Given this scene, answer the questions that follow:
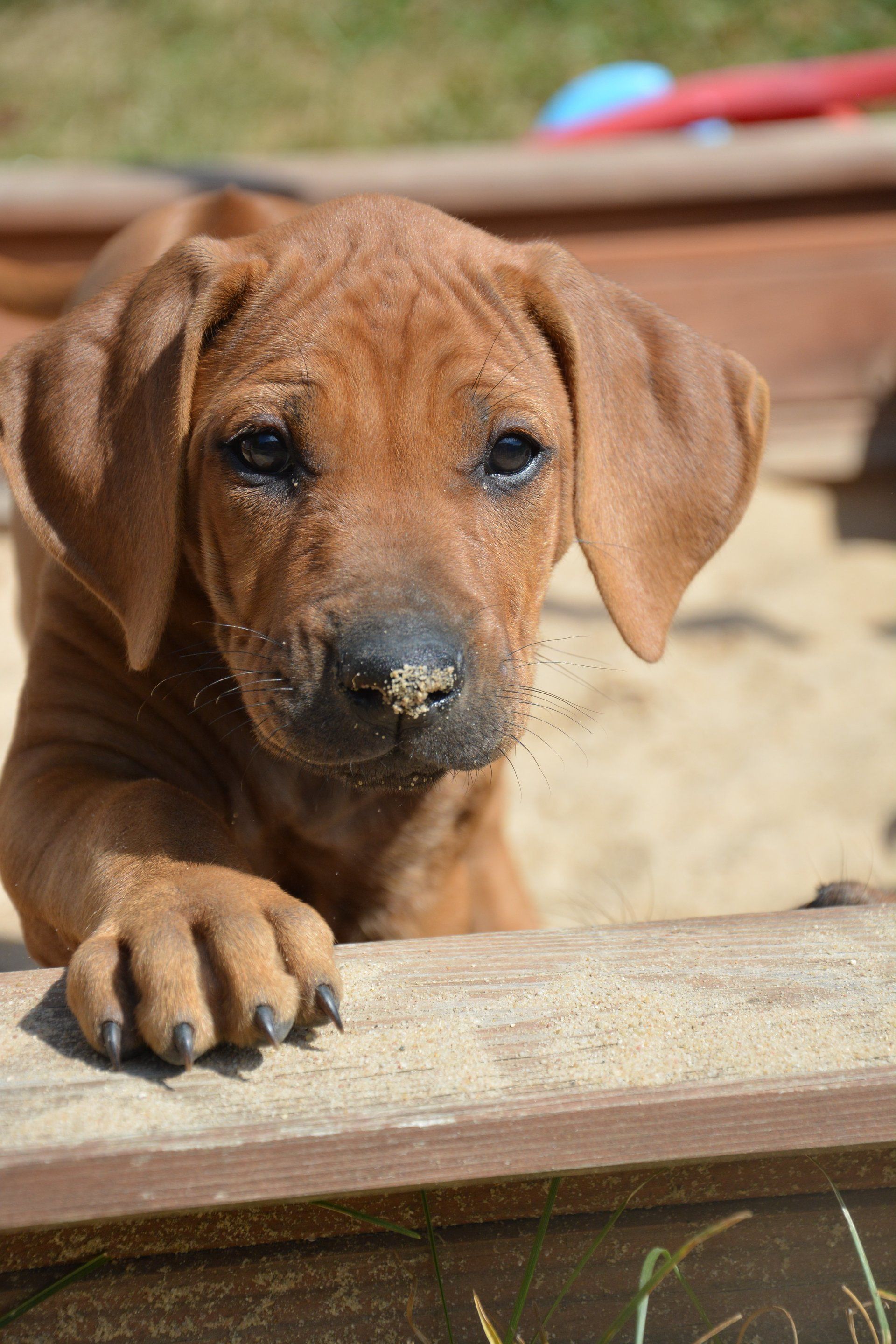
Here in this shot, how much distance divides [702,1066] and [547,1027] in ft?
0.72

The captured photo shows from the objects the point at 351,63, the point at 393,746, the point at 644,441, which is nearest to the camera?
the point at 393,746

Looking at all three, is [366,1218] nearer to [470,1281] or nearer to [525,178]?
[470,1281]

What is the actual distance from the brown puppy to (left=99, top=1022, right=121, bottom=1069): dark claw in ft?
0.20

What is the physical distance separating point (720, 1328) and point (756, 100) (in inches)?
301

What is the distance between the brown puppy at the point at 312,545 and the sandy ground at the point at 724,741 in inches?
39.3

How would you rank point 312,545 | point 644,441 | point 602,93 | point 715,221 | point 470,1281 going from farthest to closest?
point 602,93, point 715,221, point 644,441, point 312,545, point 470,1281

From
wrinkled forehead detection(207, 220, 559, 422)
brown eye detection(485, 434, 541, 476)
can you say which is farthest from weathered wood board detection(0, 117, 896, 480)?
brown eye detection(485, 434, 541, 476)

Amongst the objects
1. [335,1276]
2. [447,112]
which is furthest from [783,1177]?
[447,112]

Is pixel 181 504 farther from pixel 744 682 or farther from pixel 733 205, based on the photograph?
pixel 733 205

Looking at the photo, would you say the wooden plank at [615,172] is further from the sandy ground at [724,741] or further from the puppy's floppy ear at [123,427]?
the puppy's floppy ear at [123,427]

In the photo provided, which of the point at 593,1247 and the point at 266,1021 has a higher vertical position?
the point at 266,1021

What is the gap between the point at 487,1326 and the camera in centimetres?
185

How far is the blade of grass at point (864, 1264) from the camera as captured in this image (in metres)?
1.84

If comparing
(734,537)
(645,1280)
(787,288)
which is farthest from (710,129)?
(645,1280)
